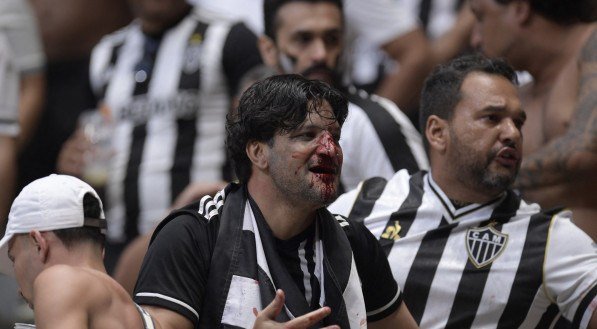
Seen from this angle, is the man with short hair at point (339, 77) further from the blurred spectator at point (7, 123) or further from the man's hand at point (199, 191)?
the blurred spectator at point (7, 123)

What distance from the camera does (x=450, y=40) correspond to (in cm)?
709

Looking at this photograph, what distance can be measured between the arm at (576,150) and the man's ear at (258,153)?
170cm

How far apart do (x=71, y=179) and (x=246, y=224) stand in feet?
1.92

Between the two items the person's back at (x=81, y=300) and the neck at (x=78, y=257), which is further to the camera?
the neck at (x=78, y=257)

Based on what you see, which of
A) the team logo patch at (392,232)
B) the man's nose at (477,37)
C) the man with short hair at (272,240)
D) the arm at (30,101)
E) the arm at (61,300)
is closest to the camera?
the arm at (61,300)

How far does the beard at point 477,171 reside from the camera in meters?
5.12


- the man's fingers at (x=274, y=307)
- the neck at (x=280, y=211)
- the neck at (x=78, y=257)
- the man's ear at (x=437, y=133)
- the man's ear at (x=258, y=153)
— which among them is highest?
the man's ear at (x=258, y=153)

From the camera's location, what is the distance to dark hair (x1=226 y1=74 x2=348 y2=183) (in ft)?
14.3

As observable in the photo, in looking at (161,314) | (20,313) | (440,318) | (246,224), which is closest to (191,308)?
(161,314)

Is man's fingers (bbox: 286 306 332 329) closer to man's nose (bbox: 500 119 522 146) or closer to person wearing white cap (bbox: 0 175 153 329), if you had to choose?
person wearing white cap (bbox: 0 175 153 329)

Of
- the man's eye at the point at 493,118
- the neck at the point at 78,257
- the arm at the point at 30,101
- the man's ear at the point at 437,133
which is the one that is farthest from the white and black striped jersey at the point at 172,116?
the neck at the point at 78,257

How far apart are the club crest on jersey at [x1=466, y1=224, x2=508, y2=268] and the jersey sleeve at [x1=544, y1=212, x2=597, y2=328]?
7.5 inches

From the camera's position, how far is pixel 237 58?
6746 millimetres

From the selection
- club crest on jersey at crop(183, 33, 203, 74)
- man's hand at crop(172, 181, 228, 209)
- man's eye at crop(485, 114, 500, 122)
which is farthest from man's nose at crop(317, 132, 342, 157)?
club crest on jersey at crop(183, 33, 203, 74)
